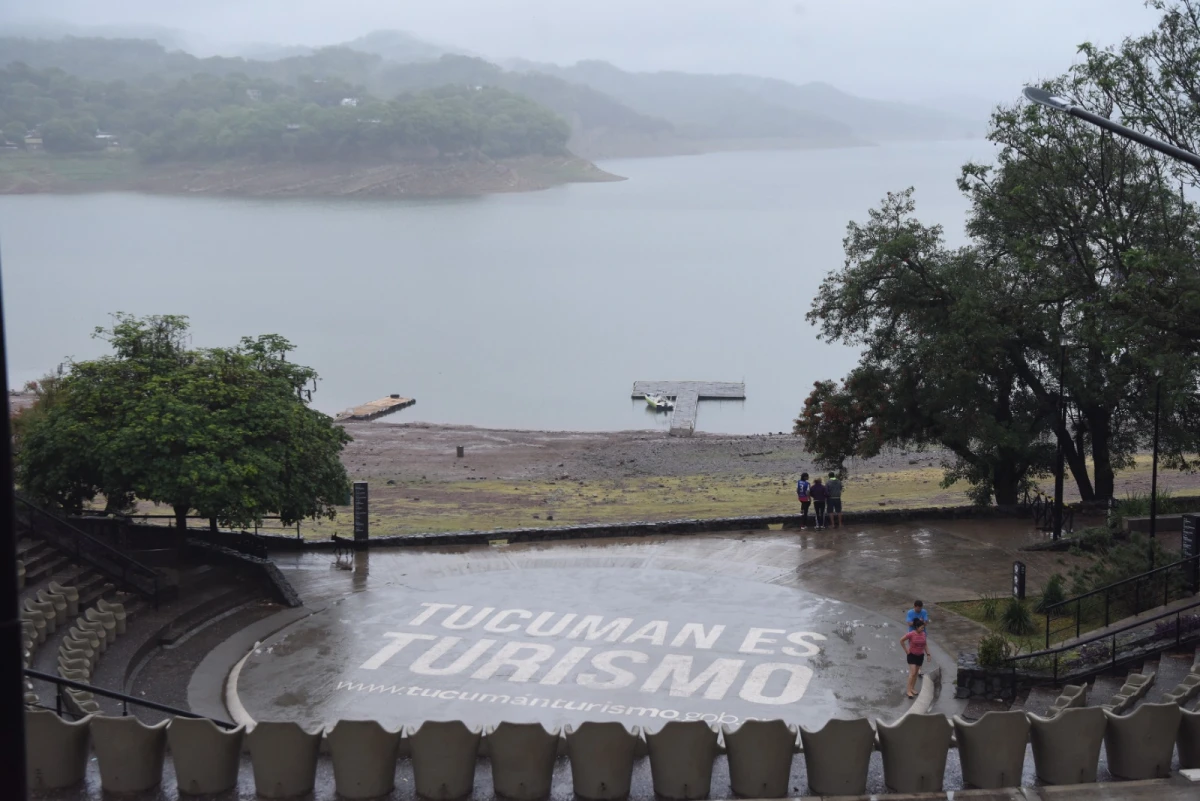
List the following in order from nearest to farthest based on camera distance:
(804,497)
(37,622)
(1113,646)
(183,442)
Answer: (1113,646)
(37,622)
(183,442)
(804,497)

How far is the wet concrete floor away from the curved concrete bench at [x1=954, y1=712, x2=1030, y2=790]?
4.50m

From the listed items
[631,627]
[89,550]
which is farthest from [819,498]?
[89,550]

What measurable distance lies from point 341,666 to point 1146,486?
2998cm

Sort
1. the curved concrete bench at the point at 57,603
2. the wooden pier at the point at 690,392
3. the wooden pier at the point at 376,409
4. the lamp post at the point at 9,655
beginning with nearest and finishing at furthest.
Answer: the lamp post at the point at 9,655, the curved concrete bench at the point at 57,603, the wooden pier at the point at 376,409, the wooden pier at the point at 690,392

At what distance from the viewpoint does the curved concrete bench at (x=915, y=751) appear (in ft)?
39.8

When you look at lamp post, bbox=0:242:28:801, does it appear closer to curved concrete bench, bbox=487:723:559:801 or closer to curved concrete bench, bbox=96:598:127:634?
curved concrete bench, bbox=487:723:559:801

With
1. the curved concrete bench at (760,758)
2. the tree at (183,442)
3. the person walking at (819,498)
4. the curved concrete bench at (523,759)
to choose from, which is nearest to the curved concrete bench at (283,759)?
the curved concrete bench at (523,759)

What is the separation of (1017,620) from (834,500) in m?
7.87

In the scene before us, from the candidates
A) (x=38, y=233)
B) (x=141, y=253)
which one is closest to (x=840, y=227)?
(x=141, y=253)

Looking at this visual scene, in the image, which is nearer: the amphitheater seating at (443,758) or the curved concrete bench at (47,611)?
the amphitheater seating at (443,758)

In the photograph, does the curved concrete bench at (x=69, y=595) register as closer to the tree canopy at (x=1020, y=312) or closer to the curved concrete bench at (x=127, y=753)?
the curved concrete bench at (x=127, y=753)

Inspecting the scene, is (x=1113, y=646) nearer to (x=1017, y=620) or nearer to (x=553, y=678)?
(x=1017, y=620)

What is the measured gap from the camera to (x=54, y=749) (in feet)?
39.7

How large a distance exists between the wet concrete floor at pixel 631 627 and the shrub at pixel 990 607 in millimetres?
570
